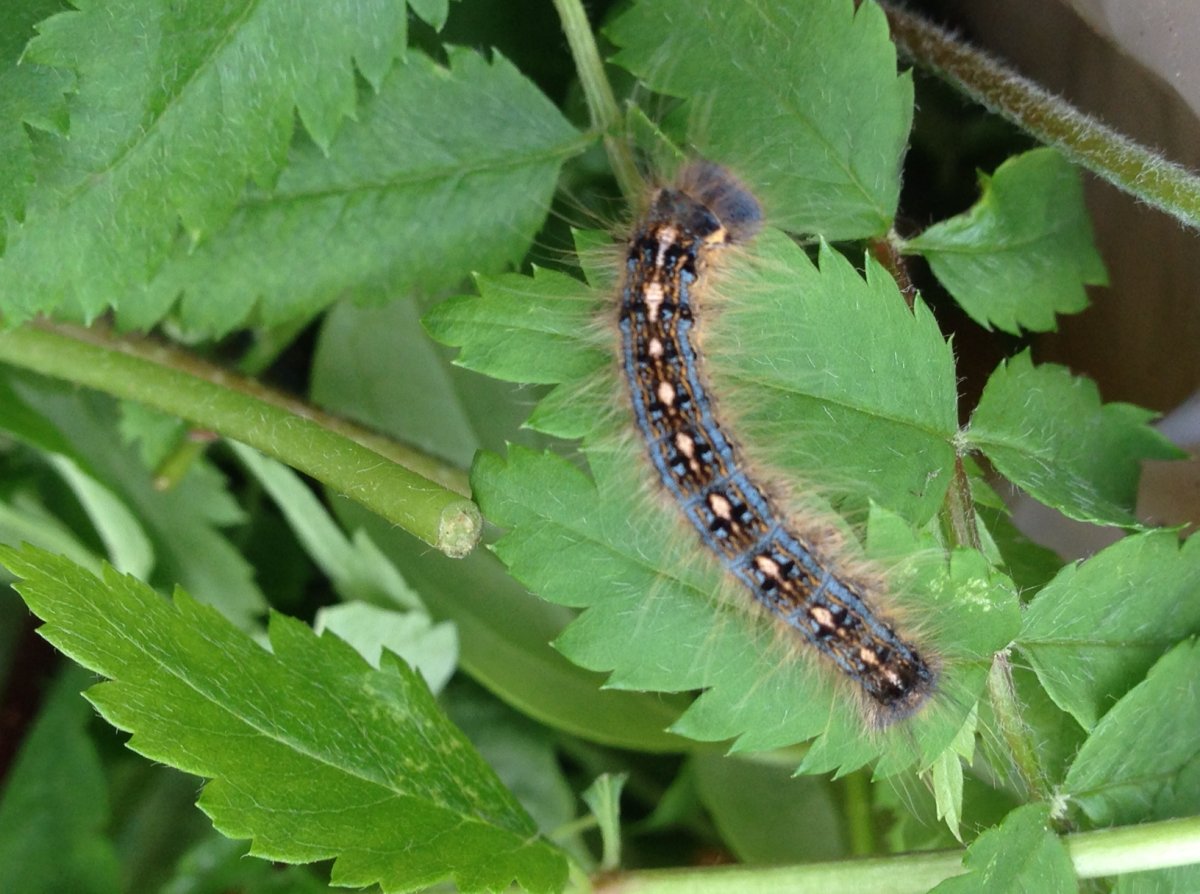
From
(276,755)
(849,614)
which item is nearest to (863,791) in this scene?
(849,614)

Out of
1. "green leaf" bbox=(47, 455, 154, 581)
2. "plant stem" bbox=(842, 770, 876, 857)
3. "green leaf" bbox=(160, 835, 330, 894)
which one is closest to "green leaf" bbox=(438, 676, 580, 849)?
"green leaf" bbox=(160, 835, 330, 894)

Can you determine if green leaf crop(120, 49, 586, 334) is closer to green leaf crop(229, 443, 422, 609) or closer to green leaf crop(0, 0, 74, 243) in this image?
green leaf crop(0, 0, 74, 243)

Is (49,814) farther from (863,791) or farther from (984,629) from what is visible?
(984,629)

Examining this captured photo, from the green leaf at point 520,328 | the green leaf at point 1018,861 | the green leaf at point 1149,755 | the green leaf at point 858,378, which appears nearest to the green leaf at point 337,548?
the green leaf at point 520,328

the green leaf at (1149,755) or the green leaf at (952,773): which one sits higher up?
the green leaf at (1149,755)

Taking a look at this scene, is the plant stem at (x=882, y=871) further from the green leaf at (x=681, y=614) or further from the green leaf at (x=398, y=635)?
the green leaf at (x=398, y=635)

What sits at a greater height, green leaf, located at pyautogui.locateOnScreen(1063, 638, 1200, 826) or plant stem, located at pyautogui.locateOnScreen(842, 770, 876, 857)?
green leaf, located at pyautogui.locateOnScreen(1063, 638, 1200, 826)

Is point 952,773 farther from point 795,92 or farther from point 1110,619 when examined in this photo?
point 795,92
